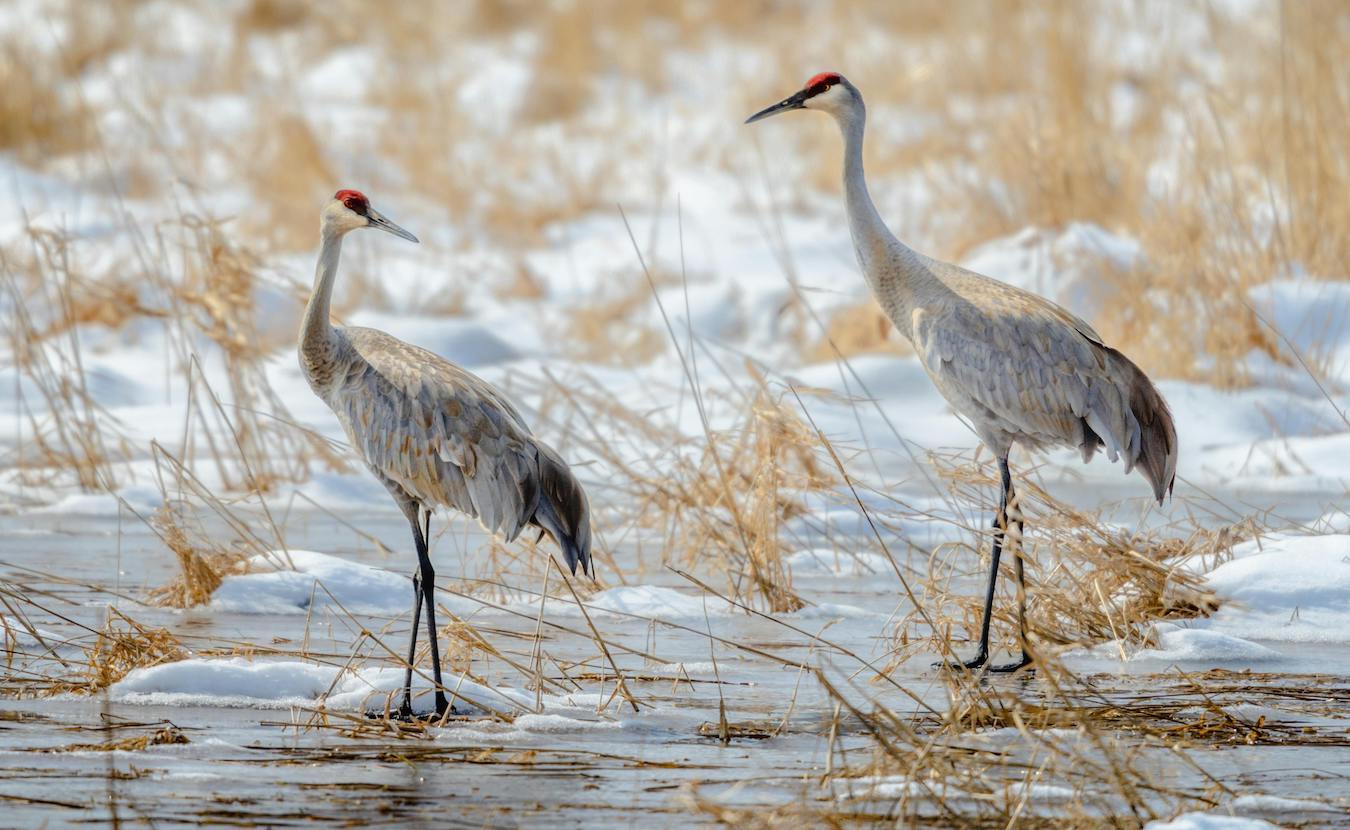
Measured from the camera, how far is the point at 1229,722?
165 inches

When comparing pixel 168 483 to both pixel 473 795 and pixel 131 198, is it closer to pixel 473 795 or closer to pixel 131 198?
pixel 473 795

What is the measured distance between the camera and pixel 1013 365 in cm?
553

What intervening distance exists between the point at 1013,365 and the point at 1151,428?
48cm

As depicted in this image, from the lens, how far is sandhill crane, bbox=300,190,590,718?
4.79 m

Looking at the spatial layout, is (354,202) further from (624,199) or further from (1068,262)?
(624,199)

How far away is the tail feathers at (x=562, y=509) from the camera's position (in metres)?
4.82

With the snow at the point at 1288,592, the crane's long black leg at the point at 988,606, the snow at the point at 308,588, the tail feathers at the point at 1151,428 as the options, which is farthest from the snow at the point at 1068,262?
the snow at the point at 308,588

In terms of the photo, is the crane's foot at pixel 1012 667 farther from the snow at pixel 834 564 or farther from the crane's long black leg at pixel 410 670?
the crane's long black leg at pixel 410 670

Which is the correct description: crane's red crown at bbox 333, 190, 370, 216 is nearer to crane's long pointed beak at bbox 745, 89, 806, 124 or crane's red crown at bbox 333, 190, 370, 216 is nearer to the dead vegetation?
the dead vegetation

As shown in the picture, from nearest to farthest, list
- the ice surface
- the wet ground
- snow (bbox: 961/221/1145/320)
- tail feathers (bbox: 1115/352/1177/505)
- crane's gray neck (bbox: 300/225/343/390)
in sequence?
the ice surface, the wet ground, crane's gray neck (bbox: 300/225/343/390), tail feathers (bbox: 1115/352/1177/505), snow (bbox: 961/221/1145/320)

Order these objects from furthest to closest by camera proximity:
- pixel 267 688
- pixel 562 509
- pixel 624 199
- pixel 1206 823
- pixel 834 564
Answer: pixel 624 199, pixel 834 564, pixel 562 509, pixel 267 688, pixel 1206 823

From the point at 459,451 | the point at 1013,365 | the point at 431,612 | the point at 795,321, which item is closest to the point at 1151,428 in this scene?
the point at 1013,365

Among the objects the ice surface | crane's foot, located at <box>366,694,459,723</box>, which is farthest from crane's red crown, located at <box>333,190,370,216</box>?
the ice surface

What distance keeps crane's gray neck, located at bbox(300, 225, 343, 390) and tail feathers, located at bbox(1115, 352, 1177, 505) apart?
2.31 m
